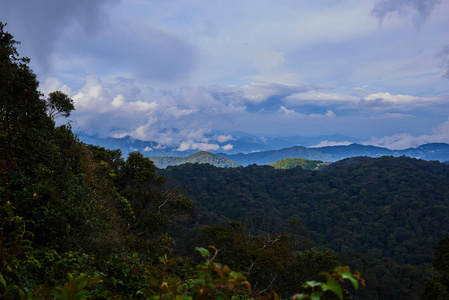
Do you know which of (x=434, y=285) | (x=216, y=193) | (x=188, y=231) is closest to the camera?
(x=434, y=285)

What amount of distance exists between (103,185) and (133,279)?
7.02 meters

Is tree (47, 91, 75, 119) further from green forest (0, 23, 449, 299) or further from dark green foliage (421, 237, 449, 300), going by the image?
dark green foliage (421, 237, 449, 300)

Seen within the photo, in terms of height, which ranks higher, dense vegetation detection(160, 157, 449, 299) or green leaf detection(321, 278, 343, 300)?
green leaf detection(321, 278, 343, 300)

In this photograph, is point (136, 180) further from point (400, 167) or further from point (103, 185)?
point (400, 167)

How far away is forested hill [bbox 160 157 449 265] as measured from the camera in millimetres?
75750

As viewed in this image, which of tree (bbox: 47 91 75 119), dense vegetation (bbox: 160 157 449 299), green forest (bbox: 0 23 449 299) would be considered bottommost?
dense vegetation (bbox: 160 157 449 299)

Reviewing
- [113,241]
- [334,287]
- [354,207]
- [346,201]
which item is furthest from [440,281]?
[346,201]

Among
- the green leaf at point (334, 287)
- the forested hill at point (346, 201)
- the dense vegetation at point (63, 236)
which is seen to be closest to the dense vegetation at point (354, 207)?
the forested hill at point (346, 201)

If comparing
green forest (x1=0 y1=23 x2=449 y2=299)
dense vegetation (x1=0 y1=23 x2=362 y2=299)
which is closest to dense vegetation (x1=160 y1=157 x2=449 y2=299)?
green forest (x1=0 y1=23 x2=449 y2=299)

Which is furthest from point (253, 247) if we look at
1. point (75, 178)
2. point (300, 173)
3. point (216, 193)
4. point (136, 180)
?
point (300, 173)

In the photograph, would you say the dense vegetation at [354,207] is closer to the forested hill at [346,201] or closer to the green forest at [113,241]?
the forested hill at [346,201]

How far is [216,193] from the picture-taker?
106250 millimetres

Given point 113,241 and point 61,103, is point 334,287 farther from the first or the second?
point 61,103

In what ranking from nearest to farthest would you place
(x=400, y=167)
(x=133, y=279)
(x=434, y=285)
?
(x=133, y=279)
(x=434, y=285)
(x=400, y=167)
